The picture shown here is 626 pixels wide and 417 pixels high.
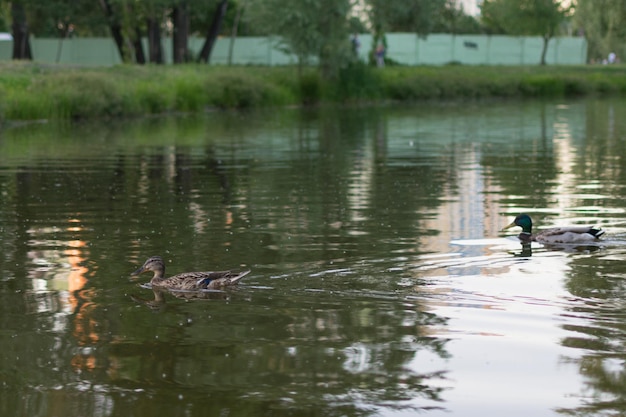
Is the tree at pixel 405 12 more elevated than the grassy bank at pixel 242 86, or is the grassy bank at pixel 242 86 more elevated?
the tree at pixel 405 12

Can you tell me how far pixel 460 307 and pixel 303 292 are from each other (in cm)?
168

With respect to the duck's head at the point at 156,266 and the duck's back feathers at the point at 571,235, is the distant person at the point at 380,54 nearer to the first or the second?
the duck's back feathers at the point at 571,235

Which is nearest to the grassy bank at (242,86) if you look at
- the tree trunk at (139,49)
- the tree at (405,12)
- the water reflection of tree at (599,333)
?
the tree at (405,12)

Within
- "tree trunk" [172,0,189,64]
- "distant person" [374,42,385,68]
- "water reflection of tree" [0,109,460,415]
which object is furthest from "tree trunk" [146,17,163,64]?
"water reflection of tree" [0,109,460,415]

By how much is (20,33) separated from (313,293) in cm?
5545

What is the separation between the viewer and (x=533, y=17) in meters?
86.4

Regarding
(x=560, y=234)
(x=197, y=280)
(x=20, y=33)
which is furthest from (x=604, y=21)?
(x=197, y=280)

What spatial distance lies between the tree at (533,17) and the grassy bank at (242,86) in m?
6.06

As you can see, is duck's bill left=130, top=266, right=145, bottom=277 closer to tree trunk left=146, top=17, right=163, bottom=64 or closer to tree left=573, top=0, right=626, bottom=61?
tree left=573, top=0, right=626, bottom=61

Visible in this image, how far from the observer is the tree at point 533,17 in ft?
281

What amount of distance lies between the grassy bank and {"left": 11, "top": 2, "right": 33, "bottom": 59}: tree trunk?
10559 millimetres

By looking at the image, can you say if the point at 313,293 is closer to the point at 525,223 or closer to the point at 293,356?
the point at 293,356

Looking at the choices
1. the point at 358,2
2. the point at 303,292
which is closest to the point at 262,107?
the point at 358,2

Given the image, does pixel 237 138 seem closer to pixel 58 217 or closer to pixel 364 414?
pixel 58 217
